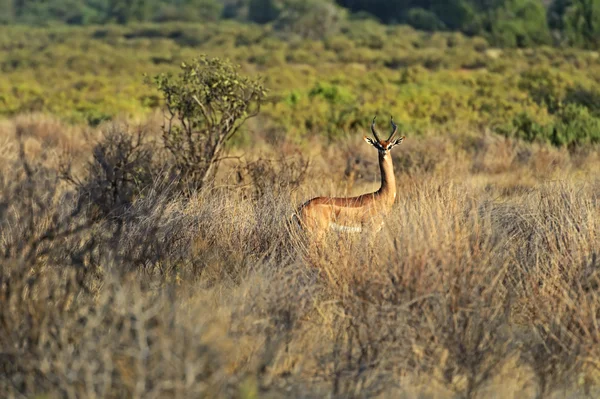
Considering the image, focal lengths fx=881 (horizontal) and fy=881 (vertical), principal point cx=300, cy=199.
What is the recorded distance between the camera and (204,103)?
1047cm

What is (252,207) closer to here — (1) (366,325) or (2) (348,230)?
(2) (348,230)

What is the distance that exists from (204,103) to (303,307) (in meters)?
5.70

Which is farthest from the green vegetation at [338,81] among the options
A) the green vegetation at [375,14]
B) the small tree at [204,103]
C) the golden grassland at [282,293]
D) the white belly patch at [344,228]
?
the white belly patch at [344,228]

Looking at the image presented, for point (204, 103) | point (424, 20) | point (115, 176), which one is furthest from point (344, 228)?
point (424, 20)

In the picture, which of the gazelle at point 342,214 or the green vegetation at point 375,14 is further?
the green vegetation at point 375,14

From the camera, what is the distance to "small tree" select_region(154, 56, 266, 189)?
10180 mm

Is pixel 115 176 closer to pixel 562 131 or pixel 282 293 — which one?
pixel 282 293

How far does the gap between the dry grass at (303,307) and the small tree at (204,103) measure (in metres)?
2.98

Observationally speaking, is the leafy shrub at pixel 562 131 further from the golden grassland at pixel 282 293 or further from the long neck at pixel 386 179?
the long neck at pixel 386 179

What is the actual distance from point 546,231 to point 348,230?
1.45 meters

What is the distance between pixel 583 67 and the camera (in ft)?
123

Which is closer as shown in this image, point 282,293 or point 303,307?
point 282,293

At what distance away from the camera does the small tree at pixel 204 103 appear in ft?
33.4

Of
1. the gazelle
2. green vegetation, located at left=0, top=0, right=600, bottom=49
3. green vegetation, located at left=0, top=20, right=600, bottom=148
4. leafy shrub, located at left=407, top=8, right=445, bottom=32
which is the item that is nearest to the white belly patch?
the gazelle
